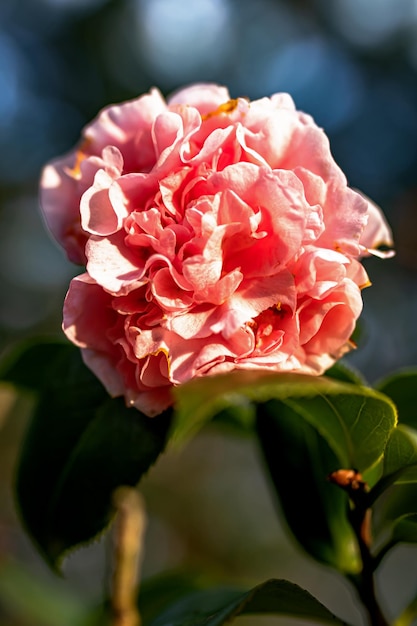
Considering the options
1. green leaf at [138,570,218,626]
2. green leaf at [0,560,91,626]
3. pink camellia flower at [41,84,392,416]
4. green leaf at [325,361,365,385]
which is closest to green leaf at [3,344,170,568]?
pink camellia flower at [41,84,392,416]

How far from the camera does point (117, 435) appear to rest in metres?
0.85

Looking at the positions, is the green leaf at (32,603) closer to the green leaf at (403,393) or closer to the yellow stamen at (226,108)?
the green leaf at (403,393)

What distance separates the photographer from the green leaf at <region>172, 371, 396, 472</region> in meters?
0.54

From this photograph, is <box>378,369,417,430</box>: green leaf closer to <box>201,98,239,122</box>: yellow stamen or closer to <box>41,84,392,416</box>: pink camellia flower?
<box>41,84,392,416</box>: pink camellia flower

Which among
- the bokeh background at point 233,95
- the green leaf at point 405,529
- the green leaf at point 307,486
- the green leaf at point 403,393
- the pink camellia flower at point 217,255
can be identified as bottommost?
the bokeh background at point 233,95

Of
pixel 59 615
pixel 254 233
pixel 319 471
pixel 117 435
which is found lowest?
pixel 59 615

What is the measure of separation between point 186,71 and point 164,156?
6.59 metres

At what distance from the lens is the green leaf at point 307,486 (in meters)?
0.94

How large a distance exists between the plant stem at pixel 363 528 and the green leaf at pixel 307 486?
93mm

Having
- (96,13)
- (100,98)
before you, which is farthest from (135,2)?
(100,98)

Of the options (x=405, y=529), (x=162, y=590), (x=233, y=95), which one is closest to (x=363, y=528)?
(x=405, y=529)

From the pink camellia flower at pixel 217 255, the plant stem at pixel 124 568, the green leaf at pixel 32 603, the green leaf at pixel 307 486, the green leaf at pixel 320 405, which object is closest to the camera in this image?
the green leaf at pixel 320 405

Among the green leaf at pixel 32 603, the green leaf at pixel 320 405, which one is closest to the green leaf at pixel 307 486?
the green leaf at pixel 320 405

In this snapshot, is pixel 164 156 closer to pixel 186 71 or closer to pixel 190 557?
pixel 190 557
